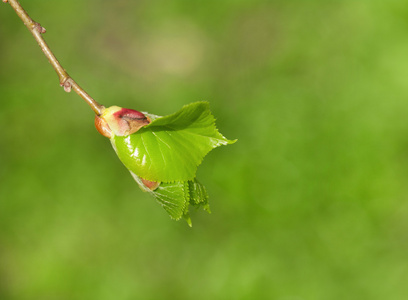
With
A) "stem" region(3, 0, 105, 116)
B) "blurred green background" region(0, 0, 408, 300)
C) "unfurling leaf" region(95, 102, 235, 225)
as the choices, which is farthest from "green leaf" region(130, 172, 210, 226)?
"blurred green background" region(0, 0, 408, 300)

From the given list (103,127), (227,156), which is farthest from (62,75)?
(227,156)

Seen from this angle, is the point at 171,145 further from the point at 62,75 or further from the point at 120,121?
the point at 62,75

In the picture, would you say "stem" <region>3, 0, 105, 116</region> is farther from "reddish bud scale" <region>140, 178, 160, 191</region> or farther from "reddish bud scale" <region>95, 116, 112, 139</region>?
"reddish bud scale" <region>140, 178, 160, 191</region>

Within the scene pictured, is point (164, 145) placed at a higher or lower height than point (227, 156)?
lower

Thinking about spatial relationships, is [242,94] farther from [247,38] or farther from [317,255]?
[317,255]

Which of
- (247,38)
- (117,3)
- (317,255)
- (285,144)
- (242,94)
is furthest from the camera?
(117,3)

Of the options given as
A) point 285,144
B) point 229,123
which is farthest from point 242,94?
point 285,144

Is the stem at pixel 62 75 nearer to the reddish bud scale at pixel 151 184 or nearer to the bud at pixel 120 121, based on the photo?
the bud at pixel 120 121
